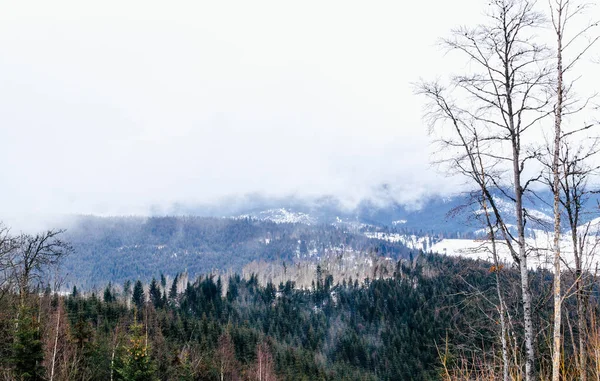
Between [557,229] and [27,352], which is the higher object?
[557,229]

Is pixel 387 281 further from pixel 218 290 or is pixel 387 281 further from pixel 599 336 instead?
pixel 599 336

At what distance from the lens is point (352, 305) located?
14075cm

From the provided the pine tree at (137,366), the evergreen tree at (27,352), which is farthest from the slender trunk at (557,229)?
the pine tree at (137,366)

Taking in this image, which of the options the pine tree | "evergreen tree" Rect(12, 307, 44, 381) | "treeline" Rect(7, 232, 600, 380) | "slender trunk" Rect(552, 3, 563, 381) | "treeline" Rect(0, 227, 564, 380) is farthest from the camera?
the pine tree

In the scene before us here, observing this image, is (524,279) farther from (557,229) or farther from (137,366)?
(137,366)

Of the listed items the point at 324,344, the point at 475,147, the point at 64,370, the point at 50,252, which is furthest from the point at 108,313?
the point at 475,147

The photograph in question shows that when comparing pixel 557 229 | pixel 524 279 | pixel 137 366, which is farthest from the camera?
pixel 137 366

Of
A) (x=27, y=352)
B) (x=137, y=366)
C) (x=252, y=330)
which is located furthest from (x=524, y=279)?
(x=252, y=330)

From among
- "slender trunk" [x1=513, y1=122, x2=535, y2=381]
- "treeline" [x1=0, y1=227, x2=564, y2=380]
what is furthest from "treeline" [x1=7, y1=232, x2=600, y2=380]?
"slender trunk" [x1=513, y1=122, x2=535, y2=381]

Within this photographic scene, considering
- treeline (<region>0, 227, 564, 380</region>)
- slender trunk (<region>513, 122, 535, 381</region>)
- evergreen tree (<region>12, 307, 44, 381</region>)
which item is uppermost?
slender trunk (<region>513, 122, 535, 381</region>)

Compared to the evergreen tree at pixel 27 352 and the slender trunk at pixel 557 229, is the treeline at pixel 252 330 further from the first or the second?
the slender trunk at pixel 557 229

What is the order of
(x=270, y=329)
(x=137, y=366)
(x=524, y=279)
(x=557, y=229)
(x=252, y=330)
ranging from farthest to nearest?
(x=270, y=329) → (x=252, y=330) → (x=137, y=366) → (x=524, y=279) → (x=557, y=229)

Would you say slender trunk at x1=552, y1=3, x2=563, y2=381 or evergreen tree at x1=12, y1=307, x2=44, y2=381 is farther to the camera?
evergreen tree at x1=12, y1=307, x2=44, y2=381

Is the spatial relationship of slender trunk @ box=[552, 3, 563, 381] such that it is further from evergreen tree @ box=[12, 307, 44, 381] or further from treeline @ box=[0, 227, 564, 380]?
evergreen tree @ box=[12, 307, 44, 381]
